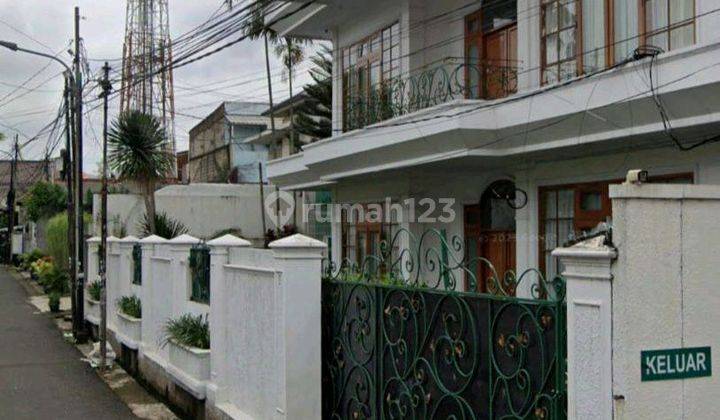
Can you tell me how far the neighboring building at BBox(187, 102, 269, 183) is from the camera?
4188cm

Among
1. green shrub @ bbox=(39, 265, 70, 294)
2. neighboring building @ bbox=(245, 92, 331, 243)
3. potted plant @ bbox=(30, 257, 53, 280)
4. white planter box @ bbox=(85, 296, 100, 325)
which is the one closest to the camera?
white planter box @ bbox=(85, 296, 100, 325)

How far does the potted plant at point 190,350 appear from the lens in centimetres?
843

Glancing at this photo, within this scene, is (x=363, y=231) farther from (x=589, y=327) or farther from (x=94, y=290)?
(x=589, y=327)

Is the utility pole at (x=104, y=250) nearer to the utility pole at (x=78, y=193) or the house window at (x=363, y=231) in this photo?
the utility pole at (x=78, y=193)

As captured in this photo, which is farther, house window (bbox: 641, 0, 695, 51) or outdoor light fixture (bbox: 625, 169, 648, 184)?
house window (bbox: 641, 0, 695, 51)

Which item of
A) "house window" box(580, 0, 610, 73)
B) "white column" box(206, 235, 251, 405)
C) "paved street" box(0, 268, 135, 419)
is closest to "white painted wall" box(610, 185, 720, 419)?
"white column" box(206, 235, 251, 405)

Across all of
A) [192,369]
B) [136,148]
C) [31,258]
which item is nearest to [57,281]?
[136,148]

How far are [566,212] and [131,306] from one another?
6899 mm

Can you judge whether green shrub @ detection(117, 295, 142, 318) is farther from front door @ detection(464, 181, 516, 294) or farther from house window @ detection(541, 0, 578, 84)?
house window @ detection(541, 0, 578, 84)

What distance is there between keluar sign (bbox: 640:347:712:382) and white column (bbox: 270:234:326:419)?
10.7ft

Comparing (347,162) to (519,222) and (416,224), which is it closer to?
(416,224)

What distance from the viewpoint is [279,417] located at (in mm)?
6371

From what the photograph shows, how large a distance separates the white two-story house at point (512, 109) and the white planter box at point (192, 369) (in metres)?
4.57

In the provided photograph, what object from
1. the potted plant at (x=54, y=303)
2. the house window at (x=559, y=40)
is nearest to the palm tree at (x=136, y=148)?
the potted plant at (x=54, y=303)
